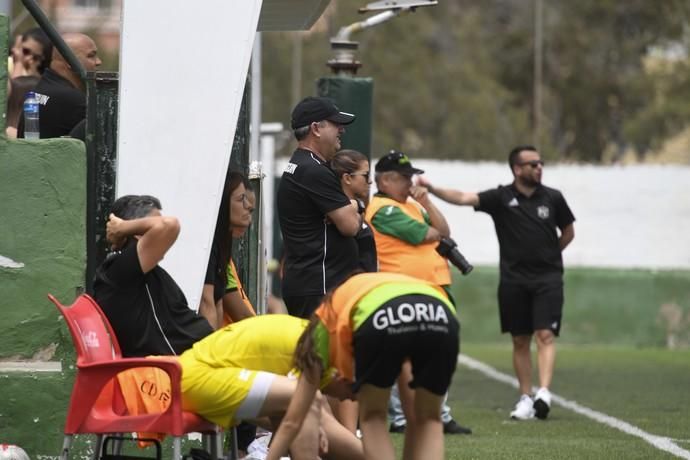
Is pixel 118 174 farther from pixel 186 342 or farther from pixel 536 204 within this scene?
pixel 536 204

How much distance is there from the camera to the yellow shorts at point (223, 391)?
6.76 metres

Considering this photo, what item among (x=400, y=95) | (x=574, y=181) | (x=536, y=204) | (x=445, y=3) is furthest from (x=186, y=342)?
(x=445, y=3)

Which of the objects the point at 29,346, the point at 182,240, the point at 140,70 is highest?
the point at 140,70

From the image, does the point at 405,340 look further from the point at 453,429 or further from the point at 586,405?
the point at 586,405

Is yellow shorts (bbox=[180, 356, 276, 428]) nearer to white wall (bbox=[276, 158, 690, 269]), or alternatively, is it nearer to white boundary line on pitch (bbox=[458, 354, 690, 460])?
white boundary line on pitch (bbox=[458, 354, 690, 460])

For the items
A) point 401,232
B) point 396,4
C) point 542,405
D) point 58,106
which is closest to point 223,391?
point 58,106

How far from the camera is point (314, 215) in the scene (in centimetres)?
900

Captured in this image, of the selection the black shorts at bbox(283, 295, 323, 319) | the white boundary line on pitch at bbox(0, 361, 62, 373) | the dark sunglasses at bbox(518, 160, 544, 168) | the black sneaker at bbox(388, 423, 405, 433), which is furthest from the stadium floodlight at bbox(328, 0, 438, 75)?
the white boundary line on pitch at bbox(0, 361, 62, 373)

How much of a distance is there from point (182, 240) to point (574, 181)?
1457 cm

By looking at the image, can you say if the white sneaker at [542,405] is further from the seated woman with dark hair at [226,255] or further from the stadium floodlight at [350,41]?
the seated woman with dark hair at [226,255]

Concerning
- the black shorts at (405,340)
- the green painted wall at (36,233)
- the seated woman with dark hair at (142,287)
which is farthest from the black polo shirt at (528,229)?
the black shorts at (405,340)

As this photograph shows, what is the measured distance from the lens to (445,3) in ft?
145

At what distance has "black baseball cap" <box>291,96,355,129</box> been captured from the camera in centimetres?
902

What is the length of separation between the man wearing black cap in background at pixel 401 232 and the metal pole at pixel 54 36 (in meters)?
2.89
